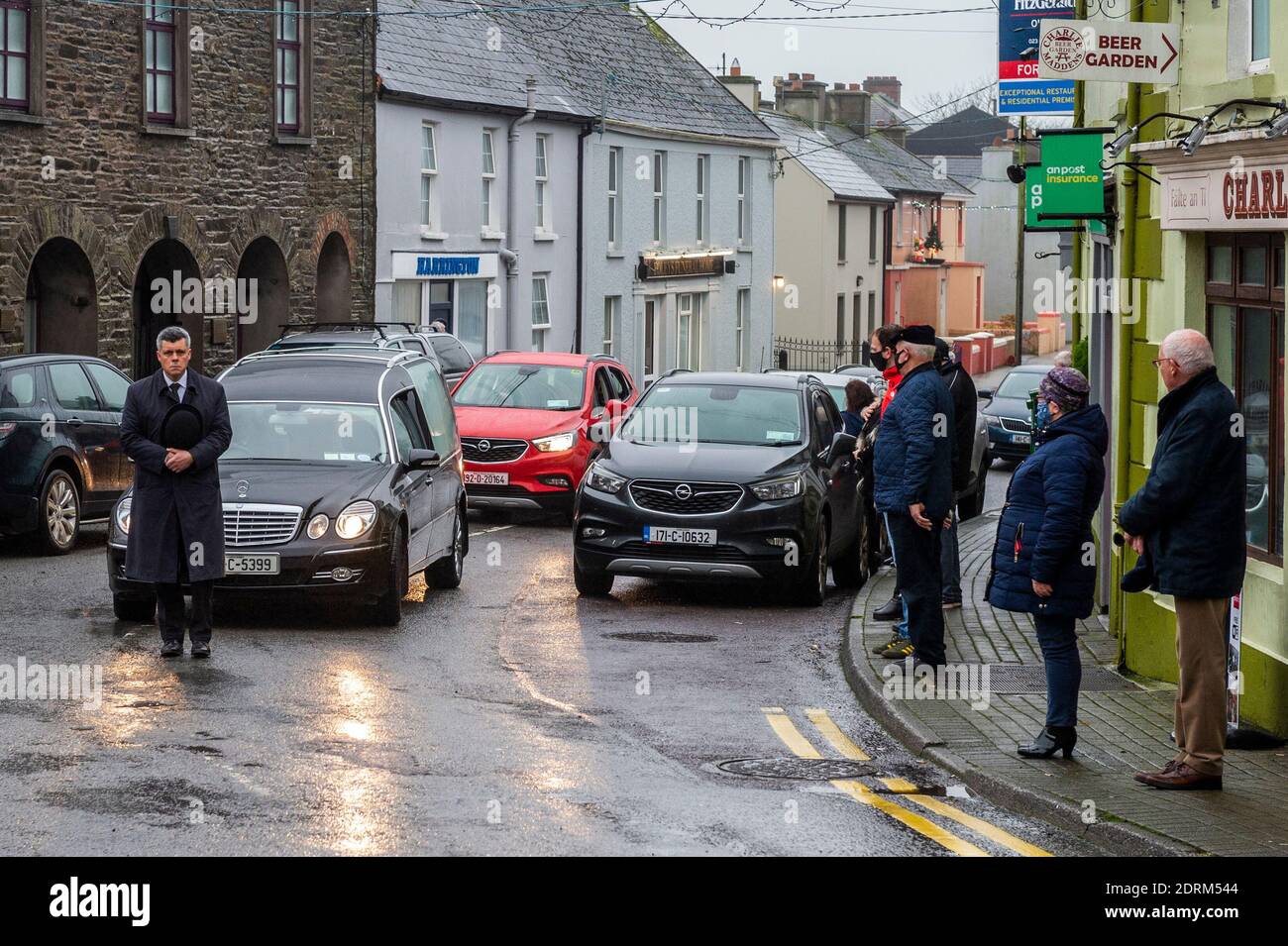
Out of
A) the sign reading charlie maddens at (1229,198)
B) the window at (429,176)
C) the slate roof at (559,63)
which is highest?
A: the slate roof at (559,63)

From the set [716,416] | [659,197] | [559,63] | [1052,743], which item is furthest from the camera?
[659,197]

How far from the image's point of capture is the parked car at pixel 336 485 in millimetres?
12570

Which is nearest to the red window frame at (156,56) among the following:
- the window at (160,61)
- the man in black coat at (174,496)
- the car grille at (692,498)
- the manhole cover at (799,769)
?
the window at (160,61)

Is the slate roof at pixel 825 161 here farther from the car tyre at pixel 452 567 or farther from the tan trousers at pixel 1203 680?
the tan trousers at pixel 1203 680

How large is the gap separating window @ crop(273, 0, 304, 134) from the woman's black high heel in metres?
24.3

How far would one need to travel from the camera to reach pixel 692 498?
14656 millimetres

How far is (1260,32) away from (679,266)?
3715 centimetres

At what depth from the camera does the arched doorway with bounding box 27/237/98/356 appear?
86.1 feet

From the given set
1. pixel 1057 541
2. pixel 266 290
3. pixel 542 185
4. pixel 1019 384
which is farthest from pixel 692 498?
pixel 542 185

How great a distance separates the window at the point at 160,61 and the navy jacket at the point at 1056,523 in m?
21.1

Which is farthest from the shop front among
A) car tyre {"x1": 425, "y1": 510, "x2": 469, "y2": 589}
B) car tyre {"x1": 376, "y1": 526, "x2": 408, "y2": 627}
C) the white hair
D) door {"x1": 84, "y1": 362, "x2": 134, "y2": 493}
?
the white hair

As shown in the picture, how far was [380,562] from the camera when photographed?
12805 millimetres

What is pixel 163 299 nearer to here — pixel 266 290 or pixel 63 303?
pixel 63 303
